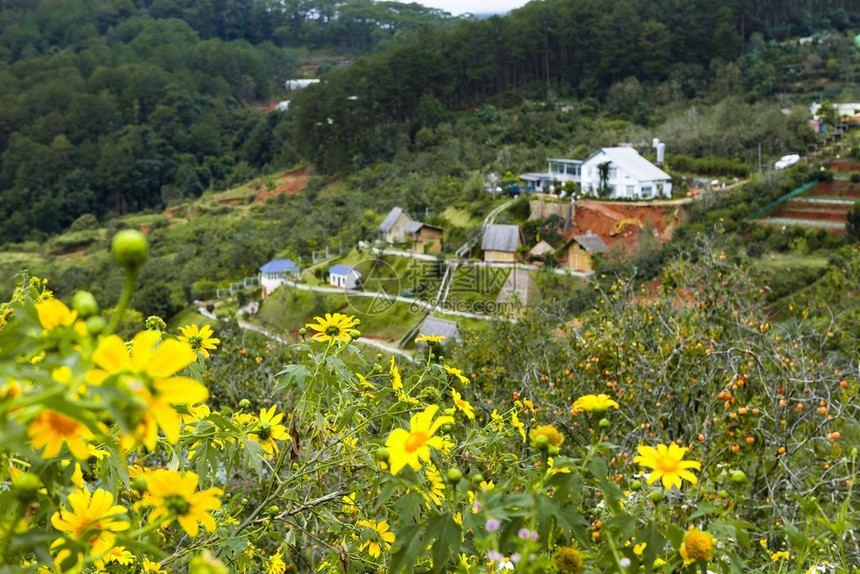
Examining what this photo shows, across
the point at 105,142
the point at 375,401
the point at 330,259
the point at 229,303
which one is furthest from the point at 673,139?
the point at 105,142

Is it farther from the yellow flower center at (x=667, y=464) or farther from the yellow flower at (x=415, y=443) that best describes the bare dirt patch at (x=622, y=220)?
the yellow flower at (x=415, y=443)

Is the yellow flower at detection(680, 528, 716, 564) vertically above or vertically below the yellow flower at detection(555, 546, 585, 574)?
below

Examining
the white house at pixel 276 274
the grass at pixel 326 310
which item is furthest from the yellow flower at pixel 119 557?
the white house at pixel 276 274

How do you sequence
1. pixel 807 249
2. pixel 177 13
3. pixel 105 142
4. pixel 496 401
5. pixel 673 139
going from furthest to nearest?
pixel 177 13
pixel 105 142
pixel 673 139
pixel 807 249
pixel 496 401

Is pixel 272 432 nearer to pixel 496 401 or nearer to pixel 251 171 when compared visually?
pixel 496 401

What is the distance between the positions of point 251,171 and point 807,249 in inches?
1161

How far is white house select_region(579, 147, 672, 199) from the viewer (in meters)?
20.0

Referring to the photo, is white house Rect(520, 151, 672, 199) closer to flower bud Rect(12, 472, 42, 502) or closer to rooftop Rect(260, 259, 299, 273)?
rooftop Rect(260, 259, 299, 273)

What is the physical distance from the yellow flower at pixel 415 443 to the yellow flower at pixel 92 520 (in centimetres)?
33

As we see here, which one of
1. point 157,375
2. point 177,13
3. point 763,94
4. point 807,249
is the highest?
point 177,13

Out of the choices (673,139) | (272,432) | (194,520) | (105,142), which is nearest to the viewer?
(194,520)

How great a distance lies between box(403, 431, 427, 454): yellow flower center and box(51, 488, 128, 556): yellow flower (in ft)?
1.15

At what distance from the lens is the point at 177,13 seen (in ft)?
194

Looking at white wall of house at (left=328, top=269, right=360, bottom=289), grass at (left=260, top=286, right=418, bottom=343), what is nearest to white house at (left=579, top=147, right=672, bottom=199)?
white wall of house at (left=328, top=269, right=360, bottom=289)
